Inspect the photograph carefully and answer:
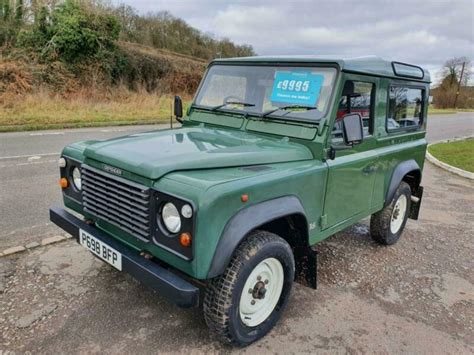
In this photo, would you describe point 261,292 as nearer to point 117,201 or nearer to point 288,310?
point 288,310

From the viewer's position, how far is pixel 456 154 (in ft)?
37.3

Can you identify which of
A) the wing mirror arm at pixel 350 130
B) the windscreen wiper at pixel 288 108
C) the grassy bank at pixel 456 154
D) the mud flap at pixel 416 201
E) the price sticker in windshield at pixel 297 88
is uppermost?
the price sticker in windshield at pixel 297 88

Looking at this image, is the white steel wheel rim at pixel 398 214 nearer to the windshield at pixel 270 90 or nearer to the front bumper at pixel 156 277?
the windshield at pixel 270 90

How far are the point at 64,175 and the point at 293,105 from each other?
2057mm

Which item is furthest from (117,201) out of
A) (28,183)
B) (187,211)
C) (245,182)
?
(28,183)

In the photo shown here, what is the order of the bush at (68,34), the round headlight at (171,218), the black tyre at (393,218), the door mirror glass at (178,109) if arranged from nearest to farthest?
the round headlight at (171,218), the door mirror glass at (178,109), the black tyre at (393,218), the bush at (68,34)

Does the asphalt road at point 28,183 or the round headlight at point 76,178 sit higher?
the round headlight at point 76,178

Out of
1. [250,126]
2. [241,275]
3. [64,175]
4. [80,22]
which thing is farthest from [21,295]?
[80,22]

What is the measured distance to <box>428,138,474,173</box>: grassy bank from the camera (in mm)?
9916

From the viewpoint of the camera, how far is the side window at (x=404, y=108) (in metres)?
4.11

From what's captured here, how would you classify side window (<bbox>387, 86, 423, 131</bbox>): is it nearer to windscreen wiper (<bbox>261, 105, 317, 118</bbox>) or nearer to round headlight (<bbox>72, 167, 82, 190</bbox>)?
windscreen wiper (<bbox>261, 105, 317, 118</bbox>)

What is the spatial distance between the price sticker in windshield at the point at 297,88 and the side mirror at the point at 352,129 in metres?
0.34

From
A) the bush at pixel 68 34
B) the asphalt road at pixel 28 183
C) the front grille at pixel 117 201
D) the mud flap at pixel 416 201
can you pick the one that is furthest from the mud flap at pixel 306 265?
the bush at pixel 68 34

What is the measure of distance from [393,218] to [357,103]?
1856 mm
